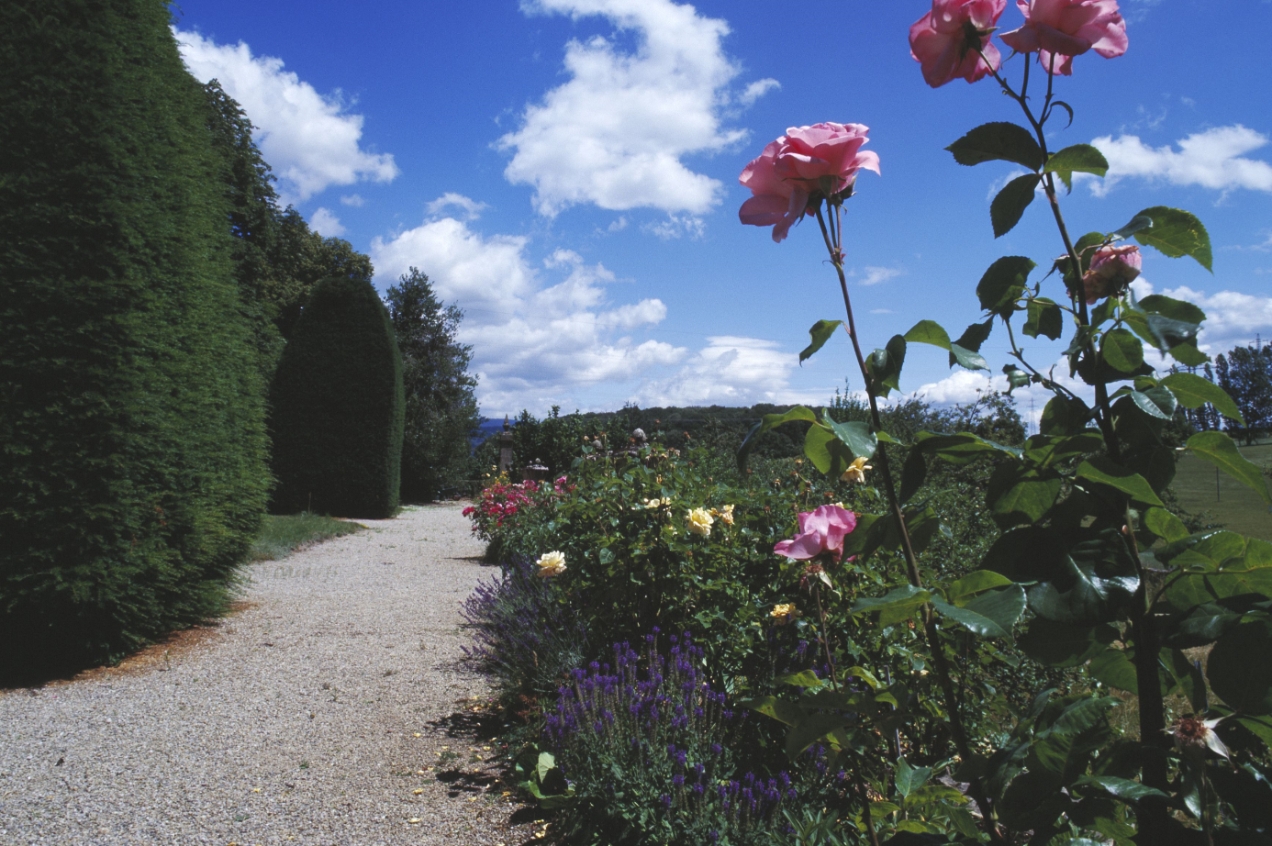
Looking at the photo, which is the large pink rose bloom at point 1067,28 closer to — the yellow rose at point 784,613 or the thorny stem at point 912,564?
the thorny stem at point 912,564

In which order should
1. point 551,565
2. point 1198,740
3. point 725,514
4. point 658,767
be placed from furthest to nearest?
1. point 551,565
2. point 725,514
3. point 658,767
4. point 1198,740

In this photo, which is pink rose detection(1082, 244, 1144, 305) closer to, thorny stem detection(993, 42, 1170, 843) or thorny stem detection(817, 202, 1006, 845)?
thorny stem detection(993, 42, 1170, 843)

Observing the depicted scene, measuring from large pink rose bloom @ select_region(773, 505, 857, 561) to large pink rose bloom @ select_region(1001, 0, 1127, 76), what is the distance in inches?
27.8

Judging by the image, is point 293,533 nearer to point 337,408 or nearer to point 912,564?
point 337,408

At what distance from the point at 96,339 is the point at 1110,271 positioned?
5100 millimetres

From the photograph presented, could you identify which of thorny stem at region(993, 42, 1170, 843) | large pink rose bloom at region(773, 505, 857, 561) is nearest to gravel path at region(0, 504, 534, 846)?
large pink rose bloom at region(773, 505, 857, 561)

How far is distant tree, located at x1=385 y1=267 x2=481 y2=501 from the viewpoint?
61.2ft

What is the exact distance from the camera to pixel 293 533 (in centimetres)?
1002

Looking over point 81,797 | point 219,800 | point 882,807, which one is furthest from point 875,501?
point 81,797

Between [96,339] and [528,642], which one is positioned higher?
Answer: [96,339]

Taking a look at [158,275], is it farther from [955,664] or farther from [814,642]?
[955,664]

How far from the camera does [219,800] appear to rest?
9.73 ft

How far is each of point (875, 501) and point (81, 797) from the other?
3.67m

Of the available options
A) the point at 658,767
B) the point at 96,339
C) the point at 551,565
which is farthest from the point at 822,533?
the point at 96,339
